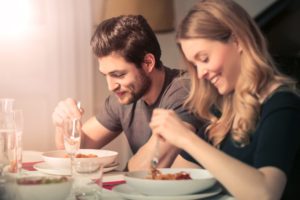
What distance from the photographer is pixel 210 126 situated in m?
1.49

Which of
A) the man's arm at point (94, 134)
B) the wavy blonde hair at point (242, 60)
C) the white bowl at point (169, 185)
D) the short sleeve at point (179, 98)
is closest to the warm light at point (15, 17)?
the man's arm at point (94, 134)

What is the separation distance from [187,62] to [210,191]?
41 centimetres

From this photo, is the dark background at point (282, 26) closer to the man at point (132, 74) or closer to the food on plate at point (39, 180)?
the man at point (132, 74)

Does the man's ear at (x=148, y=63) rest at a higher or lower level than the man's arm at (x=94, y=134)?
higher

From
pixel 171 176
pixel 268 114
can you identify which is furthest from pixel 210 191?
pixel 268 114

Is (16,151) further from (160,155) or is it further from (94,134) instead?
(94,134)

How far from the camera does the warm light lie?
8.96ft

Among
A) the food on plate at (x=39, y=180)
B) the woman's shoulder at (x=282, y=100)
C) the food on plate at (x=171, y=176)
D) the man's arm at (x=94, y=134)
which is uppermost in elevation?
the woman's shoulder at (x=282, y=100)

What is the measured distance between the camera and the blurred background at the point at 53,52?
109 inches

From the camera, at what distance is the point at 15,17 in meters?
2.76

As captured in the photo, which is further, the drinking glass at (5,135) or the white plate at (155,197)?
the drinking glass at (5,135)

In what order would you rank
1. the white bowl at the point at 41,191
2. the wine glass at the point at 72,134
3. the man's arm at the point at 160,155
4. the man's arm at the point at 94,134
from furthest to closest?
the man's arm at the point at 94,134
the man's arm at the point at 160,155
the wine glass at the point at 72,134
the white bowl at the point at 41,191

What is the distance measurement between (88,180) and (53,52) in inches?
68.1

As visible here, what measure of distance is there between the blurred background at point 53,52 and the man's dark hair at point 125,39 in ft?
2.72
